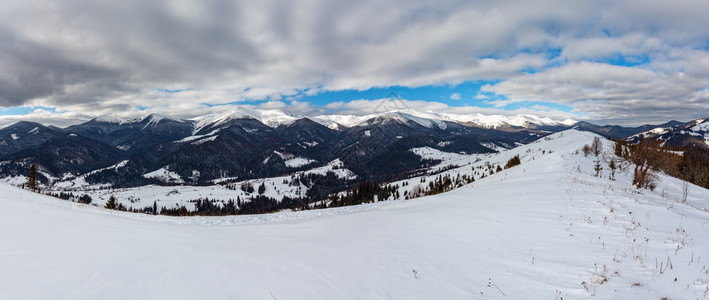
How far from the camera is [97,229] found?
9.12 m

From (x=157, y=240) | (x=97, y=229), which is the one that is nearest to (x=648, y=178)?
(x=157, y=240)

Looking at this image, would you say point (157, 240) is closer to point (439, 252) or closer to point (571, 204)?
point (439, 252)

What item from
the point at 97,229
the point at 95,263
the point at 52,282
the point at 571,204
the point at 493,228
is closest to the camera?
the point at 52,282

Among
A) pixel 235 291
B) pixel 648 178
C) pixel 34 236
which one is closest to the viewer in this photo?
pixel 235 291

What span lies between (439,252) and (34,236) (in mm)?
11850

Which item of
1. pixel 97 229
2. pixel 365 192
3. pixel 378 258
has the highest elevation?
pixel 97 229

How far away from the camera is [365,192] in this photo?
4587 inches

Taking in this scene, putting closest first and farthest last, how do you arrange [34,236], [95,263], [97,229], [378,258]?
[95,263] < [34,236] < [378,258] < [97,229]

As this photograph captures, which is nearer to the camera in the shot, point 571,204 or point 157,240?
point 157,240

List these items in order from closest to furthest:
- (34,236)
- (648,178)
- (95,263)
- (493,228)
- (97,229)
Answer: (95,263) < (34,236) < (97,229) < (493,228) < (648,178)

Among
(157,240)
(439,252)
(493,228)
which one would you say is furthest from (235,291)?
(493,228)

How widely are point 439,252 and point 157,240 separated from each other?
30.3ft

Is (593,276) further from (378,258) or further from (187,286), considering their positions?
(187,286)

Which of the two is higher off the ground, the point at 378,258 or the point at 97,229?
the point at 97,229
